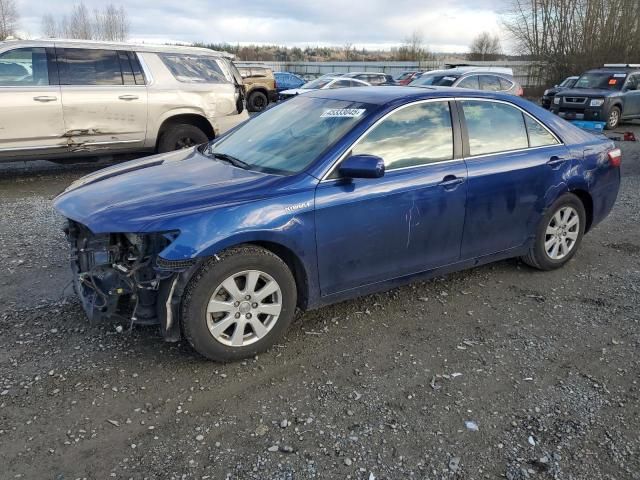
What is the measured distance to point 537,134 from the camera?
4441 mm

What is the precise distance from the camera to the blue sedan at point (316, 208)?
9.95ft

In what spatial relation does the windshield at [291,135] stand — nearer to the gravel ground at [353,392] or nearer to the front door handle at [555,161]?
the gravel ground at [353,392]

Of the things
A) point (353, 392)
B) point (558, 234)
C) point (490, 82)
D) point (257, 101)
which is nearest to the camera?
point (353, 392)

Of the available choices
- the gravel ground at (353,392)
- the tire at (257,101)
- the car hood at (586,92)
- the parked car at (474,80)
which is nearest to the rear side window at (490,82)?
the parked car at (474,80)

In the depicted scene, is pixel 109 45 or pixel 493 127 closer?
pixel 493 127

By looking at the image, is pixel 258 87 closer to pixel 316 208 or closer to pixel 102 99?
pixel 102 99

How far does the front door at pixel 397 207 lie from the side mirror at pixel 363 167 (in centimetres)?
9

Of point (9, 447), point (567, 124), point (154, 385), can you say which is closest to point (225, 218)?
point (154, 385)

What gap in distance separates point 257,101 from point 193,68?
1380cm

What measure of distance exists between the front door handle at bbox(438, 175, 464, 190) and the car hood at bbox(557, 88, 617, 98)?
13818 millimetres

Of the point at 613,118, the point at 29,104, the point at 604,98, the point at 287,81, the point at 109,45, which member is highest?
the point at 287,81

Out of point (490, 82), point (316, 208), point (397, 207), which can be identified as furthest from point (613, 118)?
point (316, 208)

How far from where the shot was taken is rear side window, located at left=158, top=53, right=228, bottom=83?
8469 mm

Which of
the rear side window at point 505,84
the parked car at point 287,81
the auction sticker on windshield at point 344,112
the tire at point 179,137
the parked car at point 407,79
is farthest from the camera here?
the parked car at point 287,81
